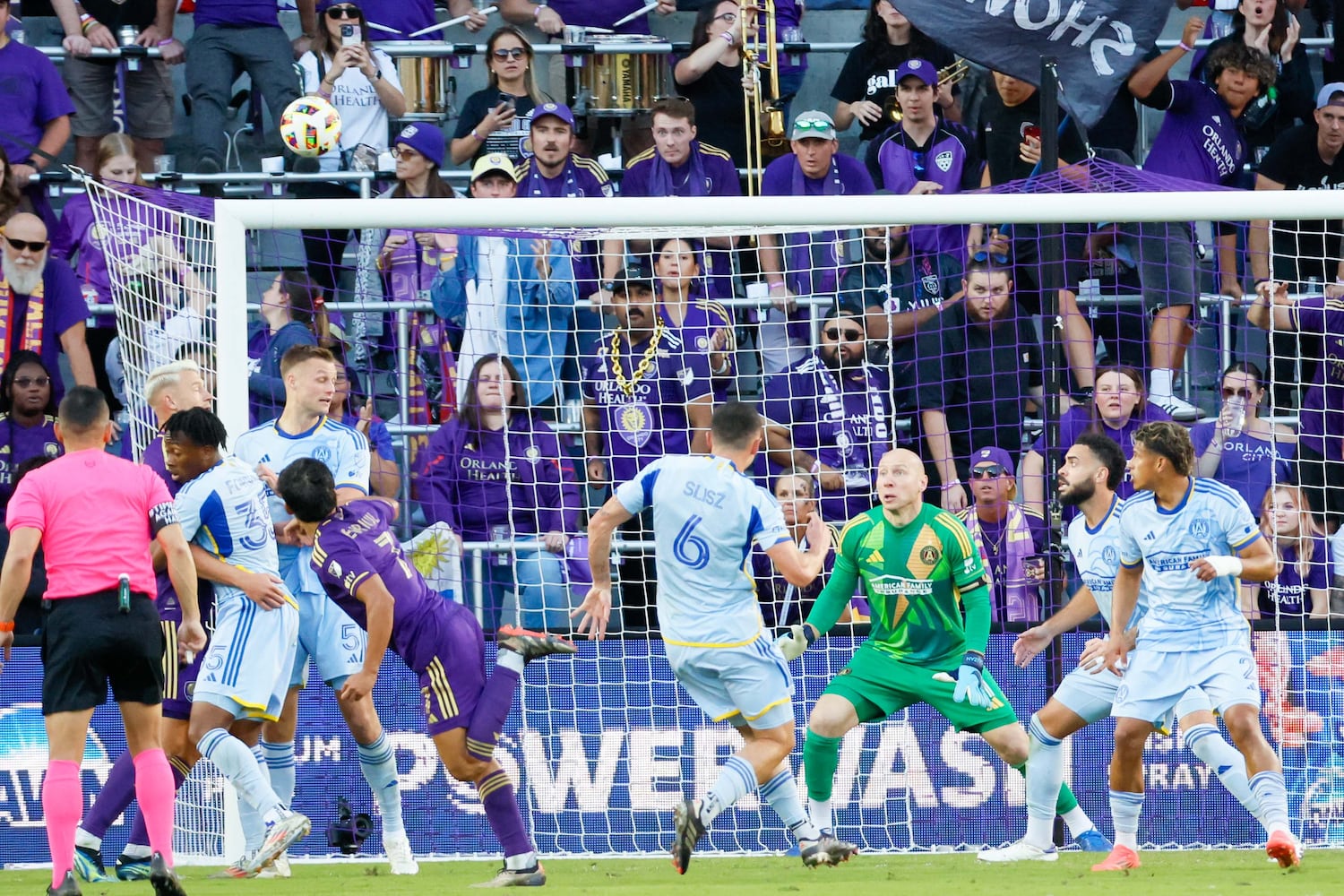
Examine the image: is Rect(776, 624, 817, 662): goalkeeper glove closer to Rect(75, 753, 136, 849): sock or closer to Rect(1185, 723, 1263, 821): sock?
Rect(1185, 723, 1263, 821): sock

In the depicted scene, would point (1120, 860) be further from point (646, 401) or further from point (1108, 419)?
point (646, 401)

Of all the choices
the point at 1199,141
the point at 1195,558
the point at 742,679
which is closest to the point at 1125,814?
the point at 1195,558

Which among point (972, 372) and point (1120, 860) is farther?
point (972, 372)

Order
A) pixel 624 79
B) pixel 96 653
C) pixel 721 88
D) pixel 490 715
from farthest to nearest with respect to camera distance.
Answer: pixel 624 79, pixel 721 88, pixel 490 715, pixel 96 653

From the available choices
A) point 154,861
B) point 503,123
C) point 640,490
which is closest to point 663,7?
point 503,123

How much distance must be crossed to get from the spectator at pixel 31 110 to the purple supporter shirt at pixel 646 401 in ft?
12.9

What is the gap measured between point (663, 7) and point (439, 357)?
3912mm

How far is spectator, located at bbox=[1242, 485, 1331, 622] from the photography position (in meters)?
9.84

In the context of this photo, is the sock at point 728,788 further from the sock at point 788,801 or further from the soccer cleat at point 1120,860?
the soccer cleat at point 1120,860

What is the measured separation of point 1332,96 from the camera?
40.0 ft

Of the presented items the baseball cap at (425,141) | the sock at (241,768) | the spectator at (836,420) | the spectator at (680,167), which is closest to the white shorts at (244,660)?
the sock at (241,768)

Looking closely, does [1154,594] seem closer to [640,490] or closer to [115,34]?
[640,490]

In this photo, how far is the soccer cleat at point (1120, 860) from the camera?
800 centimetres

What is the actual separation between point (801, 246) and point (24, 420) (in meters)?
4.65
